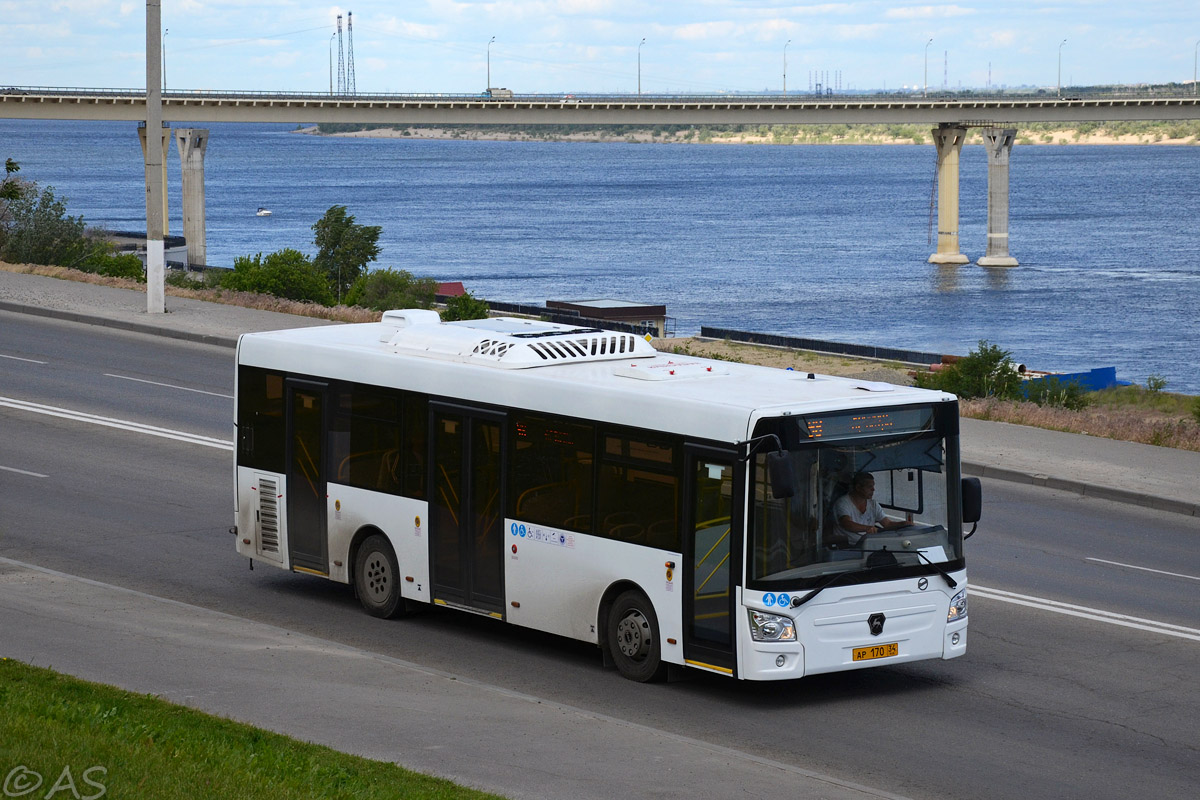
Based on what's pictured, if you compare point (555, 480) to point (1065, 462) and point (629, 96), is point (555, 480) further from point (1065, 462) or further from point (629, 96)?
point (629, 96)

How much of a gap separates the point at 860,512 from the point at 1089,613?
3856mm

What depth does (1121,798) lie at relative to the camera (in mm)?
8617

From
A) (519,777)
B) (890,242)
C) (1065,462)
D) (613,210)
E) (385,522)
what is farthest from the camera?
(613,210)

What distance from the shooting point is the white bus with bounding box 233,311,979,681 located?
10.2m

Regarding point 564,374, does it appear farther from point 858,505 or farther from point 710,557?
point 858,505

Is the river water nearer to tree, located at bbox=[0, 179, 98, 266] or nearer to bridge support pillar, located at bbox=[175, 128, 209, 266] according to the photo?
bridge support pillar, located at bbox=[175, 128, 209, 266]

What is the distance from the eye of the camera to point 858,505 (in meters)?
10.4

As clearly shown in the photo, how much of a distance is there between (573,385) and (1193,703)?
198 inches

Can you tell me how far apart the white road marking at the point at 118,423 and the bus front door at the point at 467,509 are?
8.24 m

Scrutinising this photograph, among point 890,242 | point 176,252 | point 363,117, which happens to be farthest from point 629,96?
point 176,252

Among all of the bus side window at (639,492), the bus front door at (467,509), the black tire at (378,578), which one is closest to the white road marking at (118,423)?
the black tire at (378,578)

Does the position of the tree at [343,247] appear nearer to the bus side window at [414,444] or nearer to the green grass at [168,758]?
the bus side window at [414,444]

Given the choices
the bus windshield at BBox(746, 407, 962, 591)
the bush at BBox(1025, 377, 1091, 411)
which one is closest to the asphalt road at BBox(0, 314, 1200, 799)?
the bus windshield at BBox(746, 407, 962, 591)

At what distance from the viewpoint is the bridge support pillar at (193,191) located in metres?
95.8
